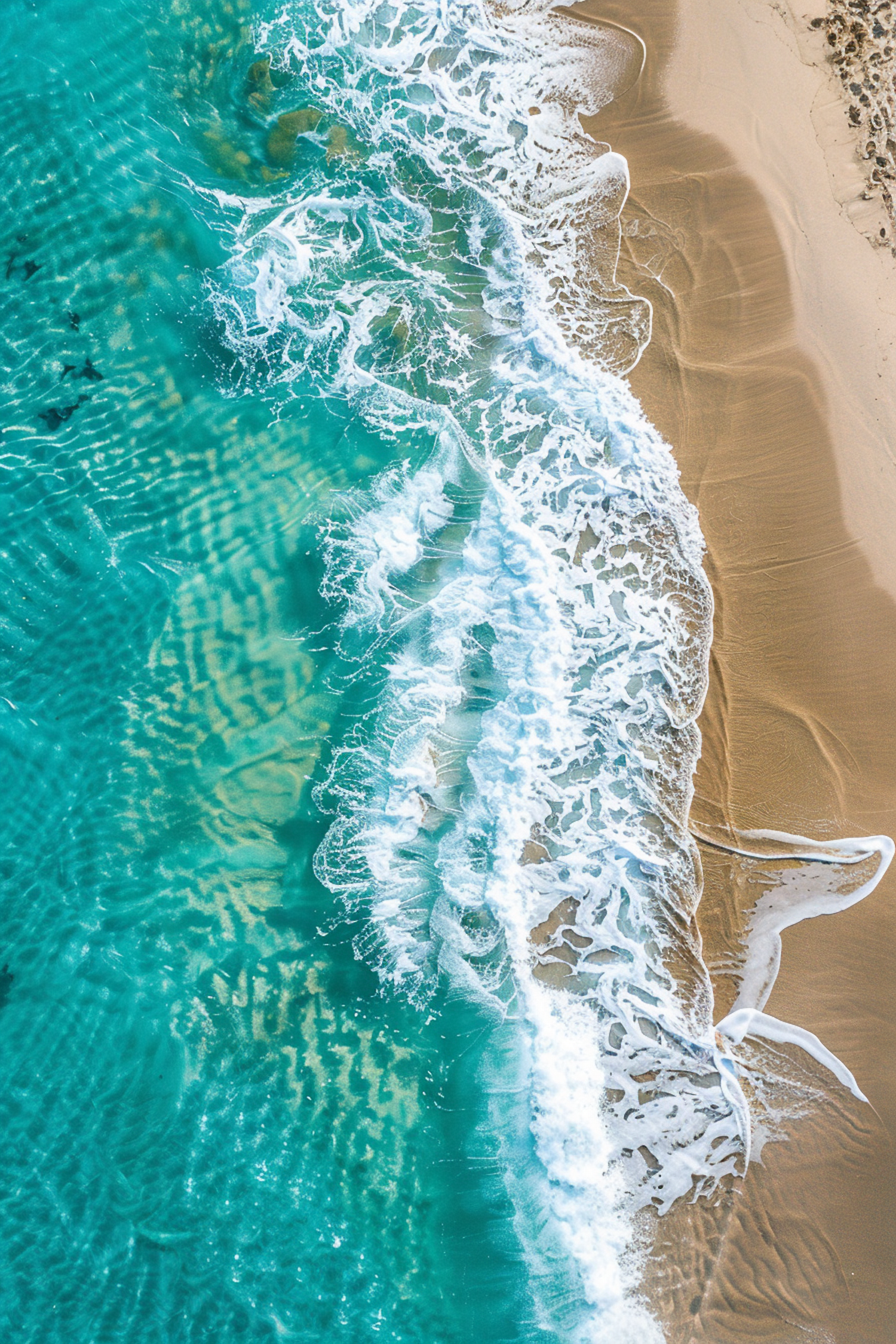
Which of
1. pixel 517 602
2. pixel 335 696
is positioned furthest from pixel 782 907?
pixel 335 696

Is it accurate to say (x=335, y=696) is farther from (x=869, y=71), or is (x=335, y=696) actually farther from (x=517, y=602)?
(x=869, y=71)

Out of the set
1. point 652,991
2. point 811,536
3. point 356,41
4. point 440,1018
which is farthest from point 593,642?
point 356,41

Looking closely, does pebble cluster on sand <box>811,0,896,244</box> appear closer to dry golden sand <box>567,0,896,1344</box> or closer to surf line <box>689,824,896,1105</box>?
dry golden sand <box>567,0,896,1344</box>

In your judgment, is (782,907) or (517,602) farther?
(517,602)

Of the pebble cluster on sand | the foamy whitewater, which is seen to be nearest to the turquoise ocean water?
the foamy whitewater

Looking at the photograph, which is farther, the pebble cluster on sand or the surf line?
the pebble cluster on sand

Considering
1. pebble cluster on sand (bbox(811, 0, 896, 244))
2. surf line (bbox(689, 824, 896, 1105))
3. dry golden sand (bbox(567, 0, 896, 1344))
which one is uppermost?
pebble cluster on sand (bbox(811, 0, 896, 244))

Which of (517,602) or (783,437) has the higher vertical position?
(783,437)
